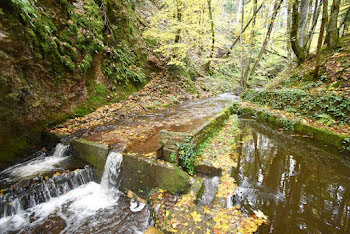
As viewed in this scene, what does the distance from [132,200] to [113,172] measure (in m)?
0.96

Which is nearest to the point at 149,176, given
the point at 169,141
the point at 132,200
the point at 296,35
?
the point at 132,200

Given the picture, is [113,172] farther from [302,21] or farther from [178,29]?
[302,21]

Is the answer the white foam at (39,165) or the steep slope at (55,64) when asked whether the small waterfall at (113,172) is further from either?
the steep slope at (55,64)

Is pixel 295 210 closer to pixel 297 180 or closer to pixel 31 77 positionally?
pixel 297 180

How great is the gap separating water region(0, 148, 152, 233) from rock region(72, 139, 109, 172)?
22 cm

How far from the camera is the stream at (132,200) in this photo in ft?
10.7

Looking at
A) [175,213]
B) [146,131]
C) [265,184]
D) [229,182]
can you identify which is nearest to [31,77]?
[146,131]

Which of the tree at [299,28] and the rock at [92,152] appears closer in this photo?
the rock at [92,152]

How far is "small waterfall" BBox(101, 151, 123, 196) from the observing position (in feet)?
14.7

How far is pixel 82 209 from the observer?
389 centimetres

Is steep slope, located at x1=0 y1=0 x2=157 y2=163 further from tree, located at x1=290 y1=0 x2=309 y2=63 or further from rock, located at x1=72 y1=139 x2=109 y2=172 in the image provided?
tree, located at x1=290 y1=0 x2=309 y2=63

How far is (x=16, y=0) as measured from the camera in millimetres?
4566

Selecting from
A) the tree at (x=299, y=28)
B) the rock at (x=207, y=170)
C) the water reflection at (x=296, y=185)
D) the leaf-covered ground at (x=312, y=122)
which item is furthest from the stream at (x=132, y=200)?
the tree at (x=299, y=28)

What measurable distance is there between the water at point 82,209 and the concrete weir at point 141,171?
25 centimetres
